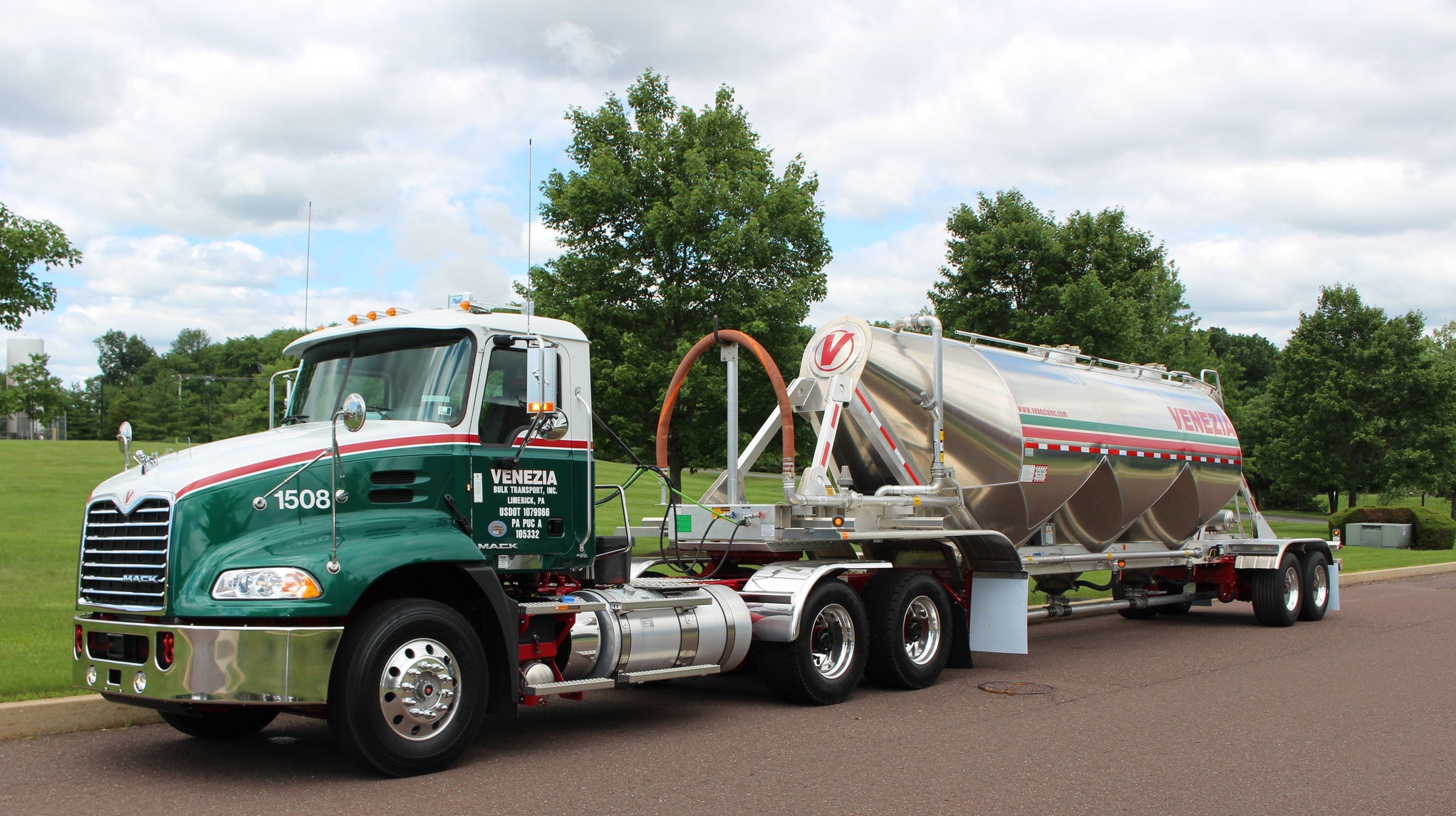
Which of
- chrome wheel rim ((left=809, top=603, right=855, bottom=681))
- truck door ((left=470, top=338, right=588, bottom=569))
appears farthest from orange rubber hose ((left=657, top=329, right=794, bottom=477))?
truck door ((left=470, top=338, right=588, bottom=569))

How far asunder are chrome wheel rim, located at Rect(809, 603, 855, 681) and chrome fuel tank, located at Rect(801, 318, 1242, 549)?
6.88ft

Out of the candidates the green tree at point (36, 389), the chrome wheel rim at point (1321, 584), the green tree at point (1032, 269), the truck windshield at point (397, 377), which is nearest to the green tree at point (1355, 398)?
the green tree at point (1032, 269)

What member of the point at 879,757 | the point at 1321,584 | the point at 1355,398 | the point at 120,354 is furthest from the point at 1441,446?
the point at 120,354

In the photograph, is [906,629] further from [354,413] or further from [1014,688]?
[354,413]

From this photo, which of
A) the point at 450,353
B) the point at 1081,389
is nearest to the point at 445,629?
the point at 450,353

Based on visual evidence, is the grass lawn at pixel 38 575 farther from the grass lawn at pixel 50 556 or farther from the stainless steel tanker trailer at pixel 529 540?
the stainless steel tanker trailer at pixel 529 540

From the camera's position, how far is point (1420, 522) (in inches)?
1232

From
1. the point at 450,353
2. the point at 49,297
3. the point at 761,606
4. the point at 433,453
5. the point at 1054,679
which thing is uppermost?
the point at 49,297

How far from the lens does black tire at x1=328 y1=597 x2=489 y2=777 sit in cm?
666

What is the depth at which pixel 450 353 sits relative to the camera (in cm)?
782

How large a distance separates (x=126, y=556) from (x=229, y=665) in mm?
1076

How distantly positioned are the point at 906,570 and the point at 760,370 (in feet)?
23.1

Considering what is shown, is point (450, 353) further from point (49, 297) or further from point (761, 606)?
point (49, 297)

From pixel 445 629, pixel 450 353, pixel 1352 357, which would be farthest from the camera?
pixel 1352 357
